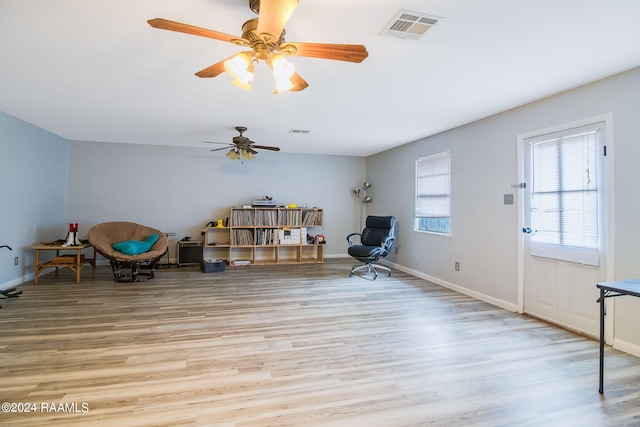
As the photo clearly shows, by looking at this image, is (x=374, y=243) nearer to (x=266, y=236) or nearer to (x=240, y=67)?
(x=266, y=236)

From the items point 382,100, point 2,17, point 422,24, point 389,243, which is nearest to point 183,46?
point 2,17

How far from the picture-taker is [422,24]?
191 centimetres

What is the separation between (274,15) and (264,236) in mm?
4922

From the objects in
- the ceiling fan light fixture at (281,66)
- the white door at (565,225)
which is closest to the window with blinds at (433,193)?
the white door at (565,225)

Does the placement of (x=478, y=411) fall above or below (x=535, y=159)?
below

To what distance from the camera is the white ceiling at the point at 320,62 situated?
1796 millimetres

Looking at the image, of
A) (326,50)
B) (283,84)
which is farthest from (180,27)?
(326,50)

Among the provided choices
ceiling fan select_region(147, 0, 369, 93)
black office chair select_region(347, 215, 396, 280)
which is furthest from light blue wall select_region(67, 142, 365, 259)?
ceiling fan select_region(147, 0, 369, 93)

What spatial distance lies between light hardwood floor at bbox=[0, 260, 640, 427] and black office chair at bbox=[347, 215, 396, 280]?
1.28 meters

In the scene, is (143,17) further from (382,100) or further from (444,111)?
(444,111)

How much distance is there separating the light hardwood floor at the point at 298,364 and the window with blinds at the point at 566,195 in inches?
32.2

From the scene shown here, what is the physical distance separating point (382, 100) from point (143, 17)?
89.3 inches

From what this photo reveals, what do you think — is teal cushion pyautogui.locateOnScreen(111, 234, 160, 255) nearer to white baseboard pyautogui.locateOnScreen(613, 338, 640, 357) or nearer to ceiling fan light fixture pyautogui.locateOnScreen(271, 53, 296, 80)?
ceiling fan light fixture pyautogui.locateOnScreen(271, 53, 296, 80)

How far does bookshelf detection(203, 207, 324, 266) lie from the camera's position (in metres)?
5.99
